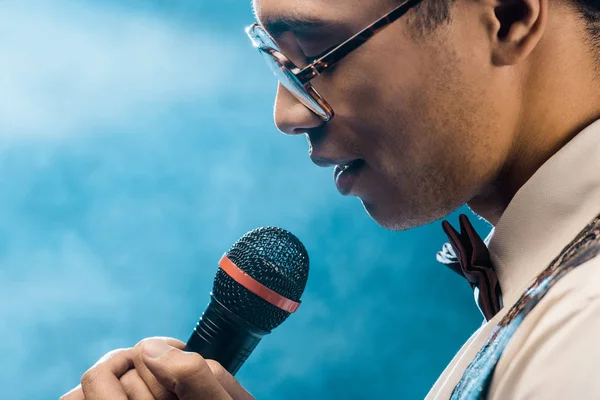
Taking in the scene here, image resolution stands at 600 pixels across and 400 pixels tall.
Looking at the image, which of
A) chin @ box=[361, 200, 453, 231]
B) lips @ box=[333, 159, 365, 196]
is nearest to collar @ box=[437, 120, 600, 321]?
chin @ box=[361, 200, 453, 231]

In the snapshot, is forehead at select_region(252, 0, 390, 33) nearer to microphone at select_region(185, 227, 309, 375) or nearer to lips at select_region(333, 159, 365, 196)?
lips at select_region(333, 159, 365, 196)

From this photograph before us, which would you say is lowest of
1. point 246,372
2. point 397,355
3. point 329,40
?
point 329,40

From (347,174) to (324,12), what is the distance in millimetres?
340

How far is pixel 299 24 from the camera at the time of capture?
116 centimetres

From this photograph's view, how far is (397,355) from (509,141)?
285 centimetres

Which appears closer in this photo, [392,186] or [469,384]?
[469,384]

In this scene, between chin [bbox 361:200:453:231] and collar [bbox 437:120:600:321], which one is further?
chin [bbox 361:200:453:231]

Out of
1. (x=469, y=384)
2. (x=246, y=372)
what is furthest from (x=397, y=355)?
(x=469, y=384)

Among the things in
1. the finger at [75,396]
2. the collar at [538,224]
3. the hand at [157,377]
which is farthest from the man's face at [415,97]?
the finger at [75,396]

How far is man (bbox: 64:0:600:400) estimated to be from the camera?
1.04 m

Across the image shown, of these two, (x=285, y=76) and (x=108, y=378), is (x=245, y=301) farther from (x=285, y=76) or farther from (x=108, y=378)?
(x=285, y=76)

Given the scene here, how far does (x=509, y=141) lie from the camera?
1155 millimetres

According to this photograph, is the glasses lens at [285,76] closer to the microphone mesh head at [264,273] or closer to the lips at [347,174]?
the lips at [347,174]

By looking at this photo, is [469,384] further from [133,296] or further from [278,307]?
[133,296]
